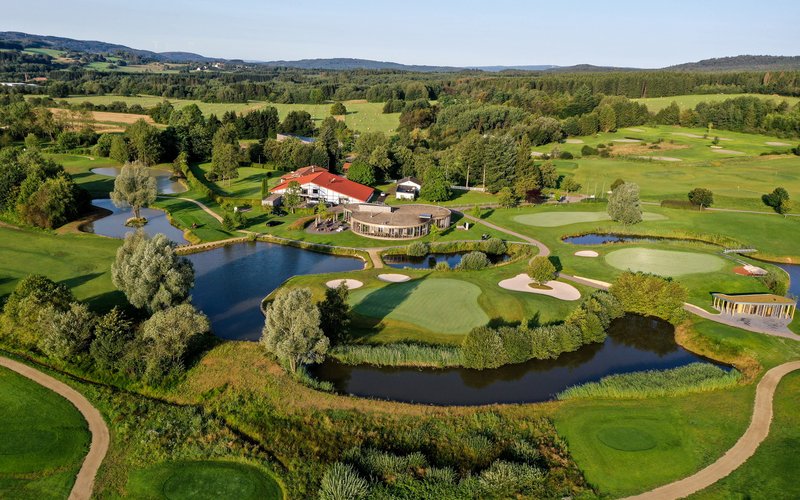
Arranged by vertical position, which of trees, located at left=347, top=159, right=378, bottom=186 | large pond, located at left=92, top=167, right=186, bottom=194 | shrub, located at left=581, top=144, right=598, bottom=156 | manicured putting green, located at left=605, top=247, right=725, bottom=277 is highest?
shrub, located at left=581, top=144, right=598, bottom=156

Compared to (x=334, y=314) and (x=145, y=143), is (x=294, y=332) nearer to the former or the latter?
(x=334, y=314)

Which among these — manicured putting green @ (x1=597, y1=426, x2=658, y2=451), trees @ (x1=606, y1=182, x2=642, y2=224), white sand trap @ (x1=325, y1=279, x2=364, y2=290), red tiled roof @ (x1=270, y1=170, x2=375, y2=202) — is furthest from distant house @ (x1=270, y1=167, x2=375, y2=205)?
manicured putting green @ (x1=597, y1=426, x2=658, y2=451)

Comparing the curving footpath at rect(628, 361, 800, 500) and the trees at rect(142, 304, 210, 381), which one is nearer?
the curving footpath at rect(628, 361, 800, 500)

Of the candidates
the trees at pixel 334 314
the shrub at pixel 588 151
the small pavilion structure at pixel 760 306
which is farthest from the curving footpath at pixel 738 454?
the shrub at pixel 588 151

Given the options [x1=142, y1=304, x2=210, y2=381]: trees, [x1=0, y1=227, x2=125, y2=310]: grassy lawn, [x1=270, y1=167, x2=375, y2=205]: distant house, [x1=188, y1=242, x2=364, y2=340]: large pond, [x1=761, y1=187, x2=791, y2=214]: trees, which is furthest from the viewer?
[x1=270, y1=167, x2=375, y2=205]: distant house

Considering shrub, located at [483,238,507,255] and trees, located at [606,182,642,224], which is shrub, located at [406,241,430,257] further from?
trees, located at [606,182,642,224]

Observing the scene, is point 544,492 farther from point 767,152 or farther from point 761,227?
point 767,152
